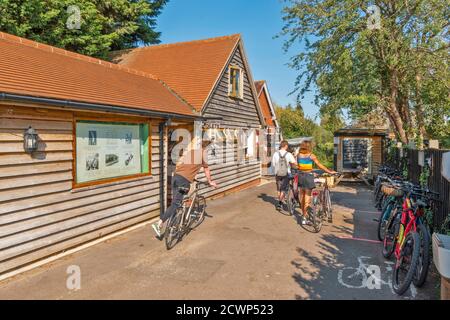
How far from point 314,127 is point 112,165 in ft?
93.3

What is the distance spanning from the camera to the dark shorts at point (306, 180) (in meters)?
6.77

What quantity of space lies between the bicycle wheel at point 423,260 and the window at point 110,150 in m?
5.32

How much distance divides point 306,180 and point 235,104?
6456 millimetres

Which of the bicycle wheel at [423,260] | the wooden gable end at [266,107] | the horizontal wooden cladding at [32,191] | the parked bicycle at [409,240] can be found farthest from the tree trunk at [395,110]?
the wooden gable end at [266,107]

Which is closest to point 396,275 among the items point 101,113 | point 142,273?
point 142,273

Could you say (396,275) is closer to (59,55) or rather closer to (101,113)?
(101,113)

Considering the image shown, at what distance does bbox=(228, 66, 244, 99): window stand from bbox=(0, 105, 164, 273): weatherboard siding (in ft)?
22.9

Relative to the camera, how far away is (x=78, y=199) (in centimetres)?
570

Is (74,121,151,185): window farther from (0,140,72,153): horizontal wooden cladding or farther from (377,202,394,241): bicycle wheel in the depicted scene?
(377,202,394,241): bicycle wheel

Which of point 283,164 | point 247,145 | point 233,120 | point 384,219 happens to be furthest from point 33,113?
point 247,145

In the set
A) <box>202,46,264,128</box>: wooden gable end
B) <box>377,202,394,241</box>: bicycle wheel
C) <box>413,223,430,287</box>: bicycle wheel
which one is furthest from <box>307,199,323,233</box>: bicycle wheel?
<box>202,46,264,128</box>: wooden gable end

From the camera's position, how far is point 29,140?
15.6 feet

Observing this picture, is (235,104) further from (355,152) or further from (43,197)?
(43,197)

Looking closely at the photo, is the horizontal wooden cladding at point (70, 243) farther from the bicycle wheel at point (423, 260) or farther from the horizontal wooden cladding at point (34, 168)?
the bicycle wheel at point (423, 260)
